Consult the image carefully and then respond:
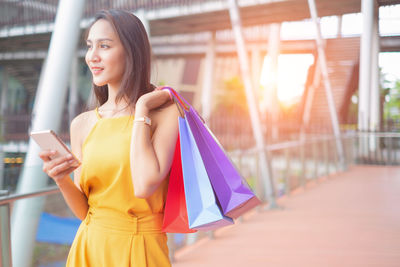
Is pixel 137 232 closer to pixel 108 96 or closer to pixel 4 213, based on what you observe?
pixel 108 96

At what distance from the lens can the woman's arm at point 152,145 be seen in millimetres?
1008

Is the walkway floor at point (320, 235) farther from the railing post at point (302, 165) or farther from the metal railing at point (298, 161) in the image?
the railing post at point (302, 165)

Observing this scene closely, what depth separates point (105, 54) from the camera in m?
1.12

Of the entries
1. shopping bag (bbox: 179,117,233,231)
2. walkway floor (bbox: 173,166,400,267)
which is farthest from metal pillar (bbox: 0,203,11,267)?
walkway floor (bbox: 173,166,400,267)

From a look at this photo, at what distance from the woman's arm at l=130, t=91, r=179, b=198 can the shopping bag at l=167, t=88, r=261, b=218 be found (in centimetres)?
5

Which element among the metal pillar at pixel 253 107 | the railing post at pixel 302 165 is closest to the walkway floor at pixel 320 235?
the metal pillar at pixel 253 107

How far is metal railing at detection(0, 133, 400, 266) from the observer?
204cm

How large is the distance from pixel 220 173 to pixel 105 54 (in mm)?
416

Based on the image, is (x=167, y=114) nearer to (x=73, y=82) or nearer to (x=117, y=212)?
(x=117, y=212)

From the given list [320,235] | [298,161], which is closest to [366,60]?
[320,235]

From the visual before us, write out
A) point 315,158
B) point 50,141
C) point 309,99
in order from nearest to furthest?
1. point 50,141
2. point 315,158
3. point 309,99

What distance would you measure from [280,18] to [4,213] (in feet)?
12.4

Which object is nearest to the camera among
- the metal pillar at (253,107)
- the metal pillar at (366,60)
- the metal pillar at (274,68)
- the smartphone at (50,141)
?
the smartphone at (50,141)

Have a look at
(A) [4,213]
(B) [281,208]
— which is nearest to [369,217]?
(B) [281,208]
